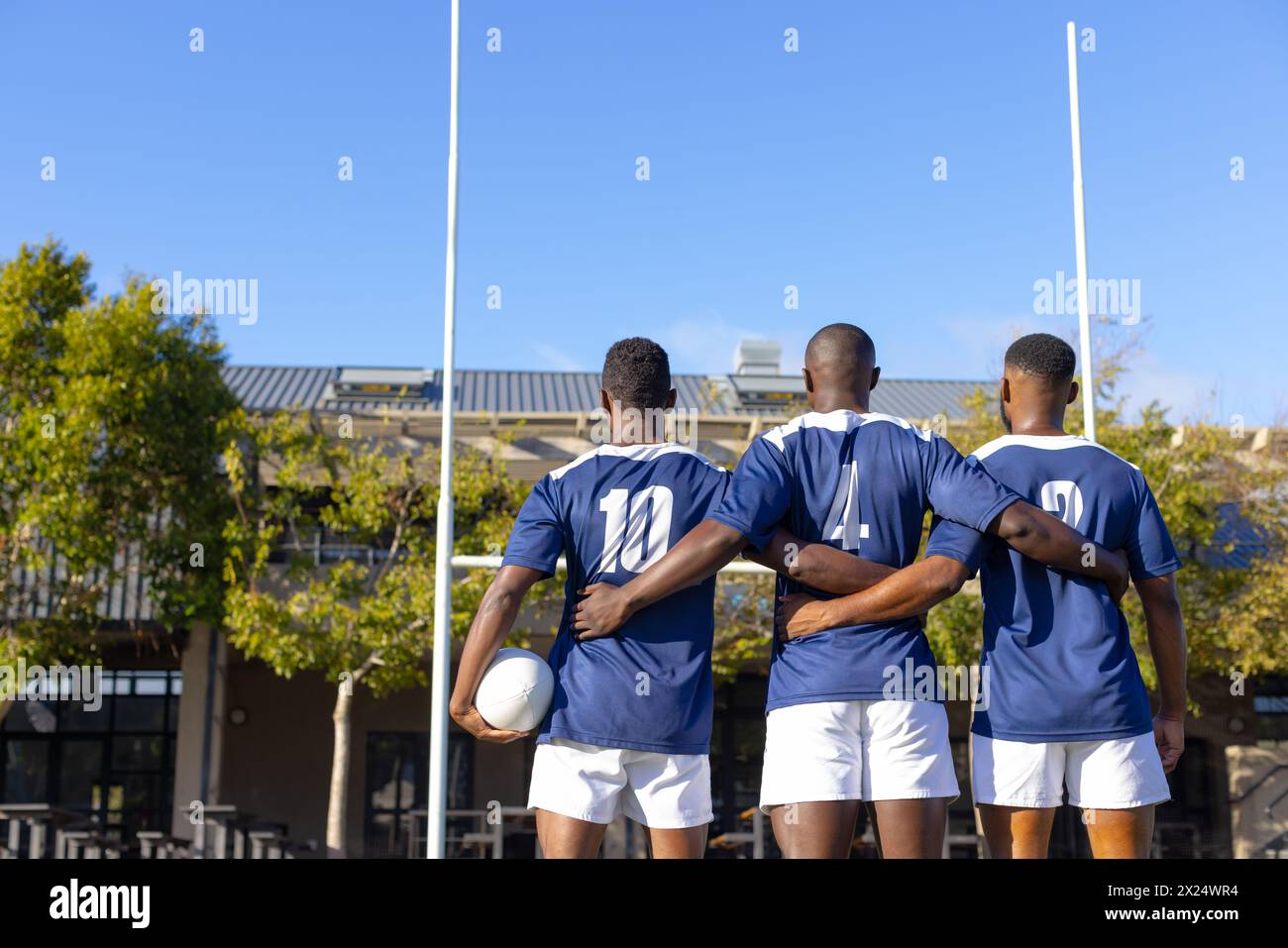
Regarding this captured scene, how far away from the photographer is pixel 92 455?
52.3 feet

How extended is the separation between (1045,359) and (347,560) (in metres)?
13.5

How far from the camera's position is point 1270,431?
17.7m

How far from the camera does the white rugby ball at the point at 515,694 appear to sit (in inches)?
145

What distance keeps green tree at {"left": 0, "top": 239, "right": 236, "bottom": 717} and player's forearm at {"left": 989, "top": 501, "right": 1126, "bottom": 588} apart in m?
14.0

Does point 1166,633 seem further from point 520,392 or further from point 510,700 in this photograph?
point 520,392

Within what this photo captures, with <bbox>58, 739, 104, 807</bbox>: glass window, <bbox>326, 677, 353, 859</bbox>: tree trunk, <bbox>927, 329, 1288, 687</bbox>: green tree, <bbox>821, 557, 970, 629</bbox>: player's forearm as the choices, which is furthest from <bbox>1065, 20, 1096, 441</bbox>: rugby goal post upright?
<bbox>58, 739, 104, 807</bbox>: glass window

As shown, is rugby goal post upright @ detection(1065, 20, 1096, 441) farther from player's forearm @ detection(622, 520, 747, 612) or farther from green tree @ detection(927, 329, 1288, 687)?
player's forearm @ detection(622, 520, 747, 612)

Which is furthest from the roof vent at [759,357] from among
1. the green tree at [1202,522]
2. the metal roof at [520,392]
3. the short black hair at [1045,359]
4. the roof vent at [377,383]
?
the short black hair at [1045,359]

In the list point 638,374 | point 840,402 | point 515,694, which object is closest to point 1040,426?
point 840,402

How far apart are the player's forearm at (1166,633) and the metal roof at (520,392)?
19378 mm

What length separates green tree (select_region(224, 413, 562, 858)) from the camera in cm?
1565

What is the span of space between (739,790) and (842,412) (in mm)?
17791
